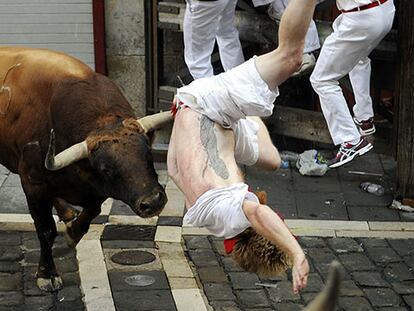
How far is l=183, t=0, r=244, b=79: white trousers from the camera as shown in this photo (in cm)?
866

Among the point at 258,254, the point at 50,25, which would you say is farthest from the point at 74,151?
the point at 50,25

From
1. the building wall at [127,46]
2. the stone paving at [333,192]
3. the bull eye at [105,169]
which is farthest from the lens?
the building wall at [127,46]

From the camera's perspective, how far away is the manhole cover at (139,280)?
6.76 meters

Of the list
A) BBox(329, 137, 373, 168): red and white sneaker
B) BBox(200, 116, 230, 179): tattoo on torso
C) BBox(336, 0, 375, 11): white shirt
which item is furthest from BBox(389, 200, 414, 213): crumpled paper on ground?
BBox(200, 116, 230, 179): tattoo on torso

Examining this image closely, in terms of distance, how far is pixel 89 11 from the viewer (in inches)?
391

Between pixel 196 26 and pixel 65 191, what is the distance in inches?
112

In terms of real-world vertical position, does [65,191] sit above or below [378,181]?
above

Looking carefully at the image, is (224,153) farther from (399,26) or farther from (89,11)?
(89,11)

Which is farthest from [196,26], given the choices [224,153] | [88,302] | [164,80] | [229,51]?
[224,153]

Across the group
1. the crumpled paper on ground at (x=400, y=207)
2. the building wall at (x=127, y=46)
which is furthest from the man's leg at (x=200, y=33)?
the crumpled paper on ground at (x=400, y=207)

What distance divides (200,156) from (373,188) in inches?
167

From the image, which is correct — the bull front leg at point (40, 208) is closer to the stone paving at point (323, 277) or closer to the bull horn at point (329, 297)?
the stone paving at point (323, 277)

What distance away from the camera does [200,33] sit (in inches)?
348

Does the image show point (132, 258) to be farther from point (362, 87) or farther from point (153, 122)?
point (362, 87)
